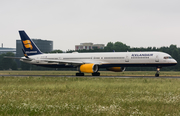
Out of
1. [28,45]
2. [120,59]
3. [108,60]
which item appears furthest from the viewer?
[28,45]

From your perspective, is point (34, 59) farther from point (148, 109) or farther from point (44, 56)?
point (148, 109)

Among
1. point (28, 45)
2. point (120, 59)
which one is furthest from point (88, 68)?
point (28, 45)

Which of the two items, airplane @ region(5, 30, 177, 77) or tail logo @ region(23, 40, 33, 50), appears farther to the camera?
tail logo @ region(23, 40, 33, 50)

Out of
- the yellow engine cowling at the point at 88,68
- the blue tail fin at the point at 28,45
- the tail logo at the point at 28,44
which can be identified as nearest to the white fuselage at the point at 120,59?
the yellow engine cowling at the point at 88,68

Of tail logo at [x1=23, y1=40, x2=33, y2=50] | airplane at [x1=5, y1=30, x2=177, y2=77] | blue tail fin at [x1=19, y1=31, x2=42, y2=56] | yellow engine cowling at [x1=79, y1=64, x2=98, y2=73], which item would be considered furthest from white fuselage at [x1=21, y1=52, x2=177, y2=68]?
tail logo at [x1=23, y1=40, x2=33, y2=50]

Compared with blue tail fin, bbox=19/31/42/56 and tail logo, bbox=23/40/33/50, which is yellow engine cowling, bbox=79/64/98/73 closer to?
blue tail fin, bbox=19/31/42/56

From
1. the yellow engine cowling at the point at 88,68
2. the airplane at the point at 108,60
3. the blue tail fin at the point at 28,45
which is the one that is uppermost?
the blue tail fin at the point at 28,45

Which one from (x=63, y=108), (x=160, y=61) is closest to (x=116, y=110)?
(x=63, y=108)

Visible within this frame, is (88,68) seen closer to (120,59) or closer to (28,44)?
(120,59)

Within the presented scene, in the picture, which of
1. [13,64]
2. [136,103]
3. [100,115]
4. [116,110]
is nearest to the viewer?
[100,115]

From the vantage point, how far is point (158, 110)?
39.4 ft

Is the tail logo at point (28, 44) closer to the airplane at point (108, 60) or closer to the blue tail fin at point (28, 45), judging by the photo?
the blue tail fin at point (28, 45)

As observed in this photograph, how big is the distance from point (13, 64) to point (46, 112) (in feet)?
447

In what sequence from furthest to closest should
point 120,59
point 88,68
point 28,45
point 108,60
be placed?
point 28,45 → point 108,60 → point 120,59 → point 88,68
